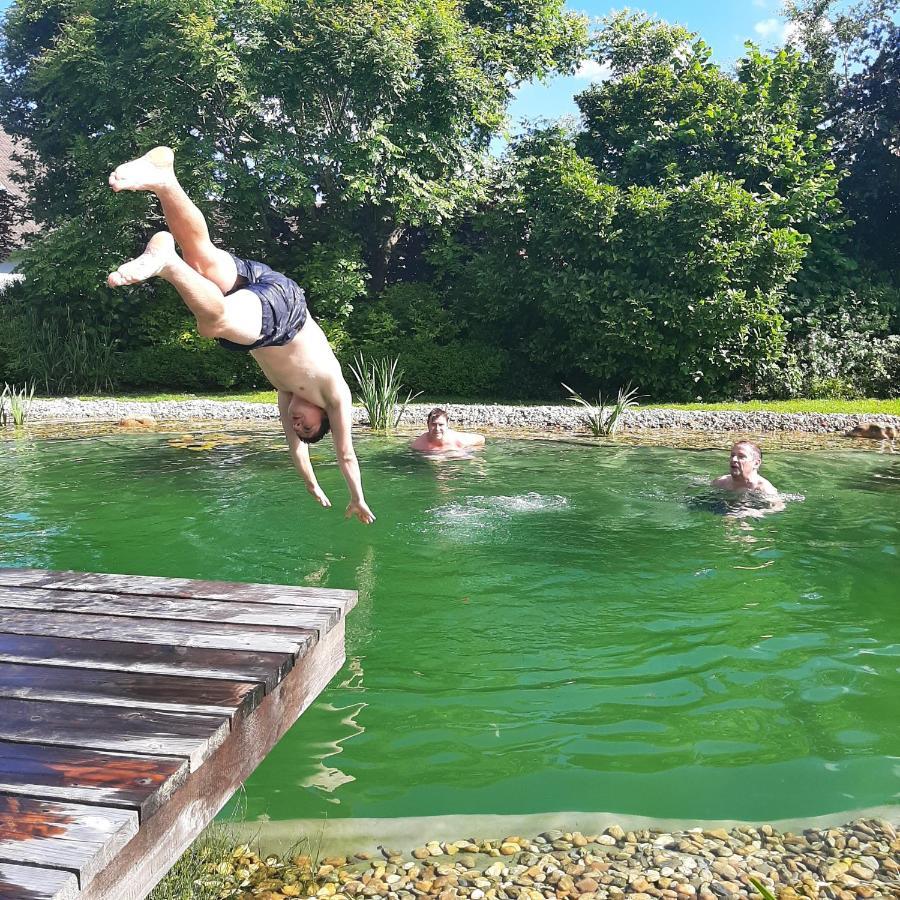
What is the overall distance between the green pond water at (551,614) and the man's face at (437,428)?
1.43 ft

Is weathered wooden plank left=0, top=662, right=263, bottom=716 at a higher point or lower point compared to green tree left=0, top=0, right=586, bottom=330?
lower

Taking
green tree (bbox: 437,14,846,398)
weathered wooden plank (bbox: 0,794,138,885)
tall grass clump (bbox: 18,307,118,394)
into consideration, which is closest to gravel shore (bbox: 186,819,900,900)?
weathered wooden plank (bbox: 0,794,138,885)

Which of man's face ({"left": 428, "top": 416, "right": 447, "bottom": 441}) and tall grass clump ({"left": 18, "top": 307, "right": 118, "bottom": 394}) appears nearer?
man's face ({"left": 428, "top": 416, "right": 447, "bottom": 441})

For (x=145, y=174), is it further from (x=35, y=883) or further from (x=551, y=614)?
(x=551, y=614)

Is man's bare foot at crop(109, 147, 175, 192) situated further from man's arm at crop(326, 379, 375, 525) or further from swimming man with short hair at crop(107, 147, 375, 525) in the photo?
man's arm at crop(326, 379, 375, 525)

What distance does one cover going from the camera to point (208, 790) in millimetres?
2760

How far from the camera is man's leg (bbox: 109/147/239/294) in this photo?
10.3 ft

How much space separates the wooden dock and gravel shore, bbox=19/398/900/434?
10.7 metres

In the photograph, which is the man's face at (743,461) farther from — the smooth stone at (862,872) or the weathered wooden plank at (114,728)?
the weathered wooden plank at (114,728)

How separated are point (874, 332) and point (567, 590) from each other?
47.7 feet

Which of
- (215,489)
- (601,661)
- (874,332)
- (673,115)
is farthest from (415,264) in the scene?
(601,661)

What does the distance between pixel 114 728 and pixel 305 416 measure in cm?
238

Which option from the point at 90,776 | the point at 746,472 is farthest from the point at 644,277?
the point at 90,776

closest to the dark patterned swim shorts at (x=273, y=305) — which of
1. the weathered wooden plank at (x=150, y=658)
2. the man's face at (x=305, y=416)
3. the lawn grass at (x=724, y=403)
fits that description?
the man's face at (x=305, y=416)
